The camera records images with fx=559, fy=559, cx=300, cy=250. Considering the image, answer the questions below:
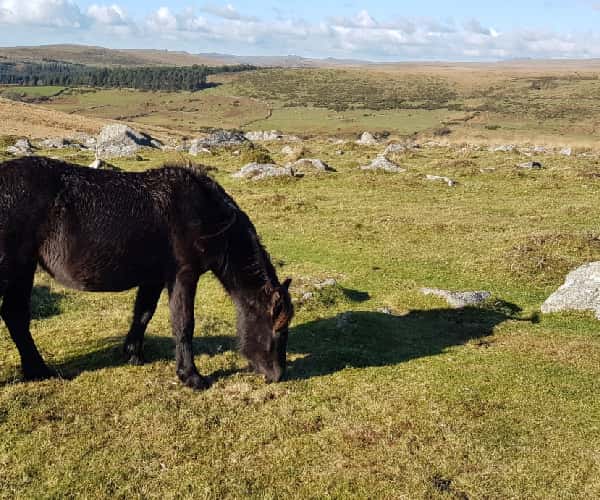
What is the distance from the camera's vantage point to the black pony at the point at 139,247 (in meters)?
7.79

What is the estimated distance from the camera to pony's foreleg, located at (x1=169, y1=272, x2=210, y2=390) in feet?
28.2

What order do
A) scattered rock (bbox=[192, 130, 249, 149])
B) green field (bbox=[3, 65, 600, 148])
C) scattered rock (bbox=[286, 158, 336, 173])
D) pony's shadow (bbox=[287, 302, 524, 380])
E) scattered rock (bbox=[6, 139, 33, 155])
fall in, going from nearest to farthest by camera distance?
pony's shadow (bbox=[287, 302, 524, 380]) < scattered rock (bbox=[286, 158, 336, 173]) < scattered rock (bbox=[6, 139, 33, 155]) < scattered rock (bbox=[192, 130, 249, 149]) < green field (bbox=[3, 65, 600, 148])

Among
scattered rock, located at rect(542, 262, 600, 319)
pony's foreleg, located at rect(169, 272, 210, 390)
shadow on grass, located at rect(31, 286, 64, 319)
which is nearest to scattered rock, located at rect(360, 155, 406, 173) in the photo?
scattered rock, located at rect(542, 262, 600, 319)

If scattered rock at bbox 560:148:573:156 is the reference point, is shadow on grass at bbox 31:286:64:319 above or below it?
below

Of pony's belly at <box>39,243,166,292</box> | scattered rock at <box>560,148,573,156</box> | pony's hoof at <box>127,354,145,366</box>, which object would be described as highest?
pony's belly at <box>39,243,166,292</box>

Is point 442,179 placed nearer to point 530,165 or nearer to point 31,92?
point 530,165

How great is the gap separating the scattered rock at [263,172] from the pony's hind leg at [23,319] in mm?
24195

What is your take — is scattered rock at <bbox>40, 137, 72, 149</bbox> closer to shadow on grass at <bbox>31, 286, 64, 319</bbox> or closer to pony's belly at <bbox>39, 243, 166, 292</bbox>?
shadow on grass at <bbox>31, 286, 64, 319</bbox>

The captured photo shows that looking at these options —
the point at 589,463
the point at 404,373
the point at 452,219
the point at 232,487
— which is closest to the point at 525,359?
the point at 404,373

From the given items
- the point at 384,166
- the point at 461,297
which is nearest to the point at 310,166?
the point at 384,166

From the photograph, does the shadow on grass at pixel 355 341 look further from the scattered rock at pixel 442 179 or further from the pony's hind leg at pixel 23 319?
the scattered rock at pixel 442 179

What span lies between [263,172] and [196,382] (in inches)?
983

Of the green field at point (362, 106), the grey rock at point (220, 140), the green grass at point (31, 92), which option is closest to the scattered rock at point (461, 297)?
the grey rock at point (220, 140)

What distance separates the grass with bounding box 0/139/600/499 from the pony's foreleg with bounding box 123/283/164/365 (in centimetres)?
31
